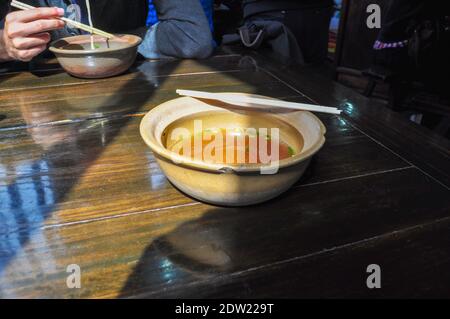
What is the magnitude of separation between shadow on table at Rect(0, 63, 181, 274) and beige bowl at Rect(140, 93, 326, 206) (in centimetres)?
24

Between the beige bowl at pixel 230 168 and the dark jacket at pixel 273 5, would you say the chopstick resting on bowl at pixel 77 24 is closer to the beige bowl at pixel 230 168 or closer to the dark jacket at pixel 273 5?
the beige bowl at pixel 230 168

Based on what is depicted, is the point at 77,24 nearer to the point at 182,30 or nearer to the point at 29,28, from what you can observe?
the point at 29,28

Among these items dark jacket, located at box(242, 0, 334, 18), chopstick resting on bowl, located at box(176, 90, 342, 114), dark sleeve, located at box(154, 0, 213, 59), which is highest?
dark jacket, located at box(242, 0, 334, 18)

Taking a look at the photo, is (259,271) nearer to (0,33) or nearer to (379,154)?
(379,154)

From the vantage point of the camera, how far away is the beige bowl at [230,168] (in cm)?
71

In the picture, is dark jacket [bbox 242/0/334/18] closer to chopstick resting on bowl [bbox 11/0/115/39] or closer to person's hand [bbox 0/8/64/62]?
chopstick resting on bowl [bbox 11/0/115/39]

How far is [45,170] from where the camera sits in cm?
96

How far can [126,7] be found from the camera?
2.48 metres

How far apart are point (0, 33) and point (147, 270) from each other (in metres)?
1.53

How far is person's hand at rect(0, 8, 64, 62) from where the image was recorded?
4.72ft


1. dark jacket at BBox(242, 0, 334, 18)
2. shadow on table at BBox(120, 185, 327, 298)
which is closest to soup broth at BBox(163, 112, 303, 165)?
shadow on table at BBox(120, 185, 327, 298)

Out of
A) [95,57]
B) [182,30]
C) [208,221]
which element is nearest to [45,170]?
[208,221]

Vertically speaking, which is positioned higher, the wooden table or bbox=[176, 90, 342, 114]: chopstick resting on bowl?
bbox=[176, 90, 342, 114]: chopstick resting on bowl
